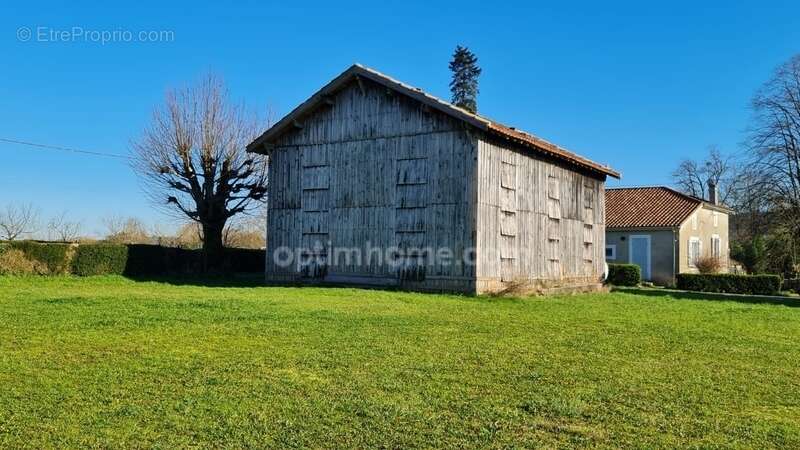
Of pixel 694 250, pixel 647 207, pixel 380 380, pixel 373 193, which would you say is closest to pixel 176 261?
pixel 373 193

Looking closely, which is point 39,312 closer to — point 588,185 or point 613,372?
point 613,372

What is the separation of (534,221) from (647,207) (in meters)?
18.9

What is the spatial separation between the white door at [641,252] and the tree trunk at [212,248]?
21828 millimetres

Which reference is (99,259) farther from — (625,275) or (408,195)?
(625,275)

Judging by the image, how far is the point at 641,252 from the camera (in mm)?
35219

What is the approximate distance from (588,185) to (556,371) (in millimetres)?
18854

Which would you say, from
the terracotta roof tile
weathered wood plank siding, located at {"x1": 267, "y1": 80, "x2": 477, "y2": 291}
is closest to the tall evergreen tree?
the terracotta roof tile

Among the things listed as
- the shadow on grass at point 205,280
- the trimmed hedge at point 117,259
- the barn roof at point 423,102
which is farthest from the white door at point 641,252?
the trimmed hedge at point 117,259

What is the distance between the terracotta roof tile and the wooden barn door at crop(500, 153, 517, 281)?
1738 cm

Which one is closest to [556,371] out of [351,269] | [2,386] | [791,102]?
[2,386]

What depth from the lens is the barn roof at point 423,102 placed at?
18.2 metres

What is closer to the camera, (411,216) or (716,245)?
(411,216)

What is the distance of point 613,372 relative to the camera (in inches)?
293

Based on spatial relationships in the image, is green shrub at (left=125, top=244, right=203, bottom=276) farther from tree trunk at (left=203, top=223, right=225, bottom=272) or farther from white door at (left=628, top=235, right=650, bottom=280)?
white door at (left=628, top=235, right=650, bottom=280)
